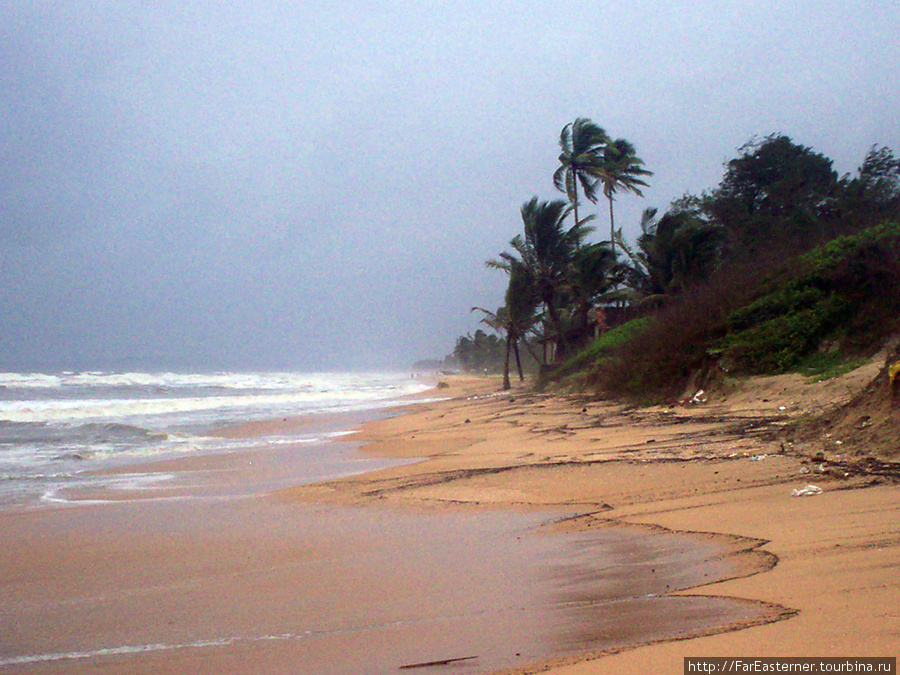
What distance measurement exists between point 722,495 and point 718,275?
43.0ft

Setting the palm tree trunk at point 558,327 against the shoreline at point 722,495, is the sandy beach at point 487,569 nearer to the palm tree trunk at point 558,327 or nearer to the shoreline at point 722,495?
the shoreline at point 722,495

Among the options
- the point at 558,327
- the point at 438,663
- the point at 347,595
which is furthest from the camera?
the point at 558,327

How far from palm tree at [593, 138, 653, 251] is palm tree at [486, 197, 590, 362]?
141 inches

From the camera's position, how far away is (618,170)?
3161 centimetres

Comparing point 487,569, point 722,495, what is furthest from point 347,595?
point 722,495

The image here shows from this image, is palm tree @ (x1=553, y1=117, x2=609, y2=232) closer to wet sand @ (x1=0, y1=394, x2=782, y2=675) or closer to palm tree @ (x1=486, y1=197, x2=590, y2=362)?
palm tree @ (x1=486, y1=197, x2=590, y2=362)

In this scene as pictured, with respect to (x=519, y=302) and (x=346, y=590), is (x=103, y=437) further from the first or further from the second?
(x=519, y=302)

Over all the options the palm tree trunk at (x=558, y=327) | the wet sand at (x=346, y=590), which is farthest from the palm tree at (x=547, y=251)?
the wet sand at (x=346, y=590)

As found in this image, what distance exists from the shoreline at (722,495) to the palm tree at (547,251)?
55.5 ft

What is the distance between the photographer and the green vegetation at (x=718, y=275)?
12.3 meters

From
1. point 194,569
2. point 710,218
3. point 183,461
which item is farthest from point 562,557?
point 710,218

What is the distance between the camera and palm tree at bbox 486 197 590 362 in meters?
28.7

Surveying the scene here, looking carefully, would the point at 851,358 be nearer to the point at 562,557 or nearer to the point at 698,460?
the point at 698,460

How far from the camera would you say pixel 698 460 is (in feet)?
21.3
